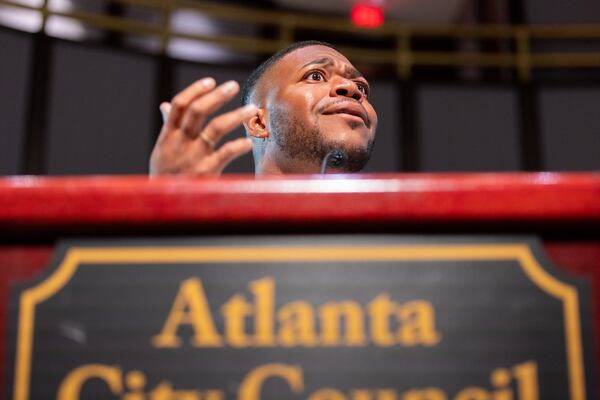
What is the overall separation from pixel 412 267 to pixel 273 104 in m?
1.11

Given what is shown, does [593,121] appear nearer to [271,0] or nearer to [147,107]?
[271,0]

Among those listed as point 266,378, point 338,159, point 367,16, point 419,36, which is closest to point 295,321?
point 266,378

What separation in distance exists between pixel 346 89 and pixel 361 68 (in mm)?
2468

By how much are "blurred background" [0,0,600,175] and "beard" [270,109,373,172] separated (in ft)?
6.20

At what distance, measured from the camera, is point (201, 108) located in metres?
0.64

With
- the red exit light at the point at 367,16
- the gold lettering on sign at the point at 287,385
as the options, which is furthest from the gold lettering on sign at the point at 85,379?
the red exit light at the point at 367,16

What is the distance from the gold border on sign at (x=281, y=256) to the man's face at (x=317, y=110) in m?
0.94

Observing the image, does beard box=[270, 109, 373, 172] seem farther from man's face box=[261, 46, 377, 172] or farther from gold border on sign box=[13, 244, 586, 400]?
gold border on sign box=[13, 244, 586, 400]

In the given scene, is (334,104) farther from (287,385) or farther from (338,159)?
(287,385)

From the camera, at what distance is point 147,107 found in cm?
347

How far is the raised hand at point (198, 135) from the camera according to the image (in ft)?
2.11

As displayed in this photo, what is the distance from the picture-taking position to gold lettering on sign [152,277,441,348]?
0.48 meters

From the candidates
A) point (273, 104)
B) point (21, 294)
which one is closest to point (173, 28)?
point (273, 104)

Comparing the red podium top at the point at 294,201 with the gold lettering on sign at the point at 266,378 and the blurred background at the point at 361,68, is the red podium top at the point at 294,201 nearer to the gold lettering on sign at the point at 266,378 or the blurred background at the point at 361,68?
the gold lettering on sign at the point at 266,378
